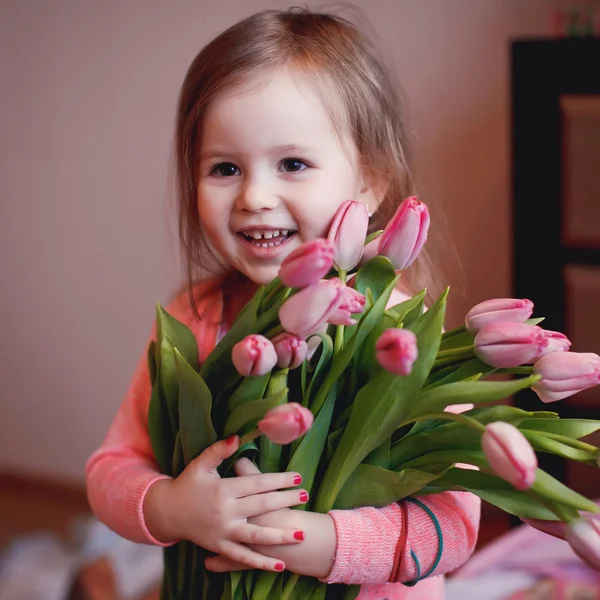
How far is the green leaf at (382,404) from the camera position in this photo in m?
0.61

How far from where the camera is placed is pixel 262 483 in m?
0.66

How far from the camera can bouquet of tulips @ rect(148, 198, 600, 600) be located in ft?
1.81

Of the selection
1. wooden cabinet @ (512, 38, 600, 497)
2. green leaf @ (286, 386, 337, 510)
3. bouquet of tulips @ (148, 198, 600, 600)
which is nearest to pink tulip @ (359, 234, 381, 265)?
bouquet of tulips @ (148, 198, 600, 600)

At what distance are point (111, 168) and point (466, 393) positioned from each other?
2.14m

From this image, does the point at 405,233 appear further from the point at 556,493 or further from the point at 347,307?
the point at 556,493

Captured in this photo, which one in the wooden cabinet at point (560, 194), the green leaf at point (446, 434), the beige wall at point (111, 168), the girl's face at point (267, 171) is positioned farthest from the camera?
the beige wall at point (111, 168)

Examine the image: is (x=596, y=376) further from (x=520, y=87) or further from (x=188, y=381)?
(x=520, y=87)

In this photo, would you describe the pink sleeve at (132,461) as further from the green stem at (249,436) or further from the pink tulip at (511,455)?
the pink tulip at (511,455)

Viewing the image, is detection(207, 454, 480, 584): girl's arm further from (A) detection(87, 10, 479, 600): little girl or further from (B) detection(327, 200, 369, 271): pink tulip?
(B) detection(327, 200, 369, 271): pink tulip

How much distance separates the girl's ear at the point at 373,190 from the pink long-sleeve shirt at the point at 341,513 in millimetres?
173

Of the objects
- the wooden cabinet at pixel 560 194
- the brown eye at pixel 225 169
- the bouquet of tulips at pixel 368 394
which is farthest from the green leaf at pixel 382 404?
the wooden cabinet at pixel 560 194

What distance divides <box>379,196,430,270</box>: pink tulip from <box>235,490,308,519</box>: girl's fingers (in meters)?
0.19

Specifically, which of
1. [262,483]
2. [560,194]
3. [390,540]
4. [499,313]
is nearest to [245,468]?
[262,483]

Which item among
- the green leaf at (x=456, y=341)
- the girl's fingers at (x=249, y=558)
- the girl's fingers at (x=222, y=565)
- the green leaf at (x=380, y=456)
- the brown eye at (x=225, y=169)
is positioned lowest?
the girl's fingers at (x=222, y=565)
